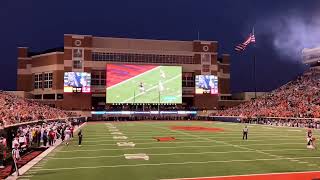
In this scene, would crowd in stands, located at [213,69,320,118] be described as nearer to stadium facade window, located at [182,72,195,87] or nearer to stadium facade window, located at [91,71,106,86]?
stadium facade window, located at [182,72,195,87]

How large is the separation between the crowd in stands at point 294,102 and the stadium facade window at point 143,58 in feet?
57.5

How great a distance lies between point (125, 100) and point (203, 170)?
7165 centimetres

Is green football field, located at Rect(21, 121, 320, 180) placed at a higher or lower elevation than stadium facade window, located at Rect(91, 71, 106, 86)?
lower

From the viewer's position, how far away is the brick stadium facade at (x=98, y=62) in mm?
92438

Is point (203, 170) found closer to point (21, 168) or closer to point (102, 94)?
point (21, 168)

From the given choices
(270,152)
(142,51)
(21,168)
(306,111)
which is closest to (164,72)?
(142,51)

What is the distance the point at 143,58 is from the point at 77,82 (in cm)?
1657

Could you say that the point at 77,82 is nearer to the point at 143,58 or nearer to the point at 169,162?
the point at 143,58

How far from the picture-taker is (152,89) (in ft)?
294

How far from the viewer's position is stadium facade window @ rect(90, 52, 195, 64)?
9406 cm

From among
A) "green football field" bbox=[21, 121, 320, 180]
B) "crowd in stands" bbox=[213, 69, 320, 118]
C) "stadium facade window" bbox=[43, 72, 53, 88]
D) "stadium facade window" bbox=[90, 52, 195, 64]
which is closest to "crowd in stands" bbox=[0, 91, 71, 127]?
"green football field" bbox=[21, 121, 320, 180]

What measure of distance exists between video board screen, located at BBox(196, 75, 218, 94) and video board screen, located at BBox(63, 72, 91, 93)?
23.5 meters

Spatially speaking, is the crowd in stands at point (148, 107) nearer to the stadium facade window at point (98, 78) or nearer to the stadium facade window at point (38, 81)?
the stadium facade window at point (98, 78)

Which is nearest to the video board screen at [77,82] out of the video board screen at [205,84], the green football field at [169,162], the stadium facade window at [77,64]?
the stadium facade window at [77,64]
